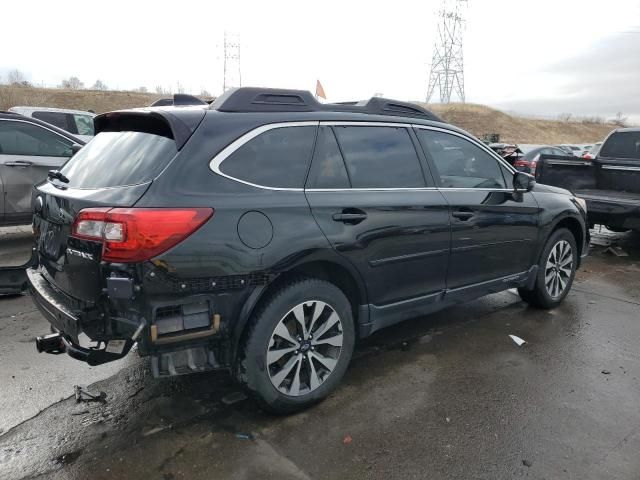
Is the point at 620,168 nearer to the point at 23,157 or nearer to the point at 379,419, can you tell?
the point at 379,419

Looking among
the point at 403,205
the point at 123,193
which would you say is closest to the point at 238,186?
the point at 123,193

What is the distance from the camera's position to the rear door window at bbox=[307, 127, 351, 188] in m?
3.20

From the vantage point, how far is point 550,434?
3.02 metres

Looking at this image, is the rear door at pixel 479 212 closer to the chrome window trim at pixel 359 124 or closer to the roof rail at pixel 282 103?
the chrome window trim at pixel 359 124

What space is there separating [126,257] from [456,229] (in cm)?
240

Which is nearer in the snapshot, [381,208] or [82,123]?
[381,208]

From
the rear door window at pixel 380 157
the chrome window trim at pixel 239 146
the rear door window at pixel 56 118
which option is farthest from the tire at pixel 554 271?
the rear door window at pixel 56 118

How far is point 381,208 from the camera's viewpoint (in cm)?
340

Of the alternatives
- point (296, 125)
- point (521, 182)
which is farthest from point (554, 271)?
point (296, 125)

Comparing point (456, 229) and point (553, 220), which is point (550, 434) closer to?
point (456, 229)

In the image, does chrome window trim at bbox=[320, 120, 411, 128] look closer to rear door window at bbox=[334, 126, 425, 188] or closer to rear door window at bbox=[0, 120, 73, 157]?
rear door window at bbox=[334, 126, 425, 188]

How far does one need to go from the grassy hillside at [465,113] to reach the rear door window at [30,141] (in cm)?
3836

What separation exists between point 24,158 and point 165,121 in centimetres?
521

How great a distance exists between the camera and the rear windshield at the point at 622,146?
851 cm
